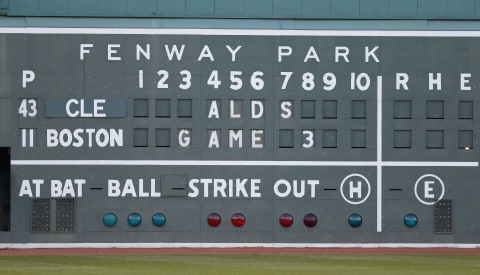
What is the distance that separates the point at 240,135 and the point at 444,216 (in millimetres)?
5058

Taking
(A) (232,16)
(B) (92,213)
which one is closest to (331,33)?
(A) (232,16)

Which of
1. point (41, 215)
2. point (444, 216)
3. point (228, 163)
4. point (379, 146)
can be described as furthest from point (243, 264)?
point (444, 216)

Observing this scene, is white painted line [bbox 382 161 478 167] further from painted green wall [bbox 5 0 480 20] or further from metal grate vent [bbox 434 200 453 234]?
painted green wall [bbox 5 0 480 20]

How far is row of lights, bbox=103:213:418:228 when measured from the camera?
117ft

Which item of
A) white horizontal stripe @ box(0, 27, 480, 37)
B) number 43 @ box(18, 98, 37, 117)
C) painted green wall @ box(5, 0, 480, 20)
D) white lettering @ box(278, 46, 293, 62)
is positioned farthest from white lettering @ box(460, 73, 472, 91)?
number 43 @ box(18, 98, 37, 117)

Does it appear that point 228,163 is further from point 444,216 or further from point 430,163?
point 444,216

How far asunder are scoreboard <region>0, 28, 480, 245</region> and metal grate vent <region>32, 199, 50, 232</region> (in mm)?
23

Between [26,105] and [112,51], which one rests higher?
[112,51]

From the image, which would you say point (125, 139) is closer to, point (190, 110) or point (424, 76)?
point (190, 110)

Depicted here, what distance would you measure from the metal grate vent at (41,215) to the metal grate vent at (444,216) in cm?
890

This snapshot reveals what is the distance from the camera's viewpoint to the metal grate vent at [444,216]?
119 feet

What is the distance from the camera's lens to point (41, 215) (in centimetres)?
3594

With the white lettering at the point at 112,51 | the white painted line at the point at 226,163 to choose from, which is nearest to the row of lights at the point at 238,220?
the white painted line at the point at 226,163

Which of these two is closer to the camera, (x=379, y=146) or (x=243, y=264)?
(x=243, y=264)
